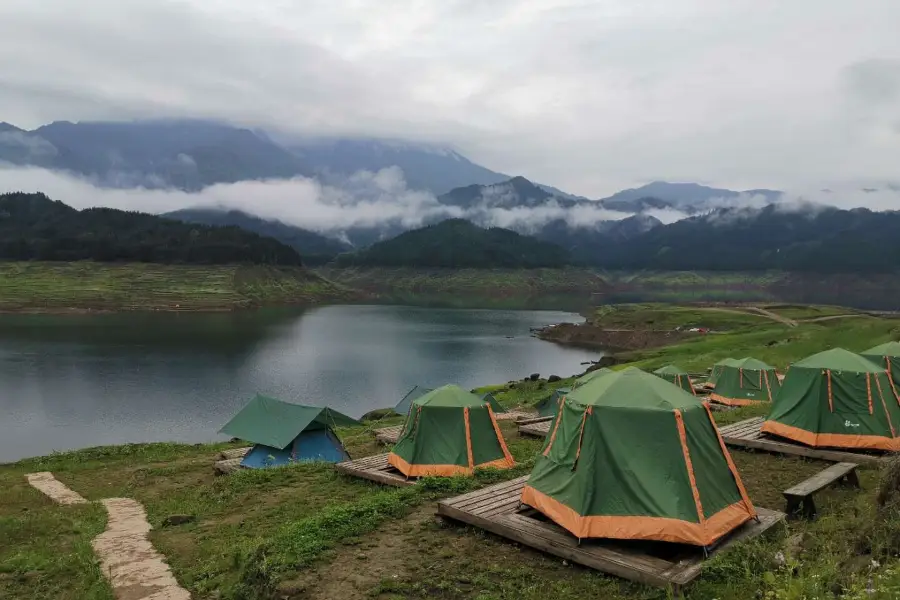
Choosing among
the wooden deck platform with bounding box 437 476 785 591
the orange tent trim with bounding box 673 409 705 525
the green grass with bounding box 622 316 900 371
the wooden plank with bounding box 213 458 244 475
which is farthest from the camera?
the green grass with bounding box 622 316 900 371

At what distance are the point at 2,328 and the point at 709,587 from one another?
127227 mm

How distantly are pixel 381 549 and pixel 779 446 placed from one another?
11.0 meters

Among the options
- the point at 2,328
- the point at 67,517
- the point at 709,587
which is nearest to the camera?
the point at 709,587

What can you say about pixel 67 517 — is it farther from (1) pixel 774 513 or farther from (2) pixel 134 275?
(2) pixel 134 275

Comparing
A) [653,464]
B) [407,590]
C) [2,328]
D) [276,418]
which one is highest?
[653,464]

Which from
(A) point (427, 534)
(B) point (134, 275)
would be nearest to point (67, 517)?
(A) point (427, 534)

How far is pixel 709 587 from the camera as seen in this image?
755cm

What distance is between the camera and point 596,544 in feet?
29.8

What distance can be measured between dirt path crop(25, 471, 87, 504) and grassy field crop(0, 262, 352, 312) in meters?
130

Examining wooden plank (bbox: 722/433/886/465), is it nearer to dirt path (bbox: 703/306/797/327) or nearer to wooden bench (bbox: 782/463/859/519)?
wooden bench (bbox: 782/463/859/519)

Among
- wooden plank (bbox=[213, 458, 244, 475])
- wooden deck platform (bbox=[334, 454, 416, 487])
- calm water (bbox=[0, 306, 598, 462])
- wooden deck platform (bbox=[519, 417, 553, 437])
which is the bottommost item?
calm water (bbox=[0, 306, 598, 462])

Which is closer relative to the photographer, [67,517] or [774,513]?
[774,513]

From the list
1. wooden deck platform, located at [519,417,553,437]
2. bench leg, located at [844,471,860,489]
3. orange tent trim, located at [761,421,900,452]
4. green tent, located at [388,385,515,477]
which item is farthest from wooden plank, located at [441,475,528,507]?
wooden deck platform, located at [519,417,553,437]

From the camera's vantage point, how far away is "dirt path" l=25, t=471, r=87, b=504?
721 inches
